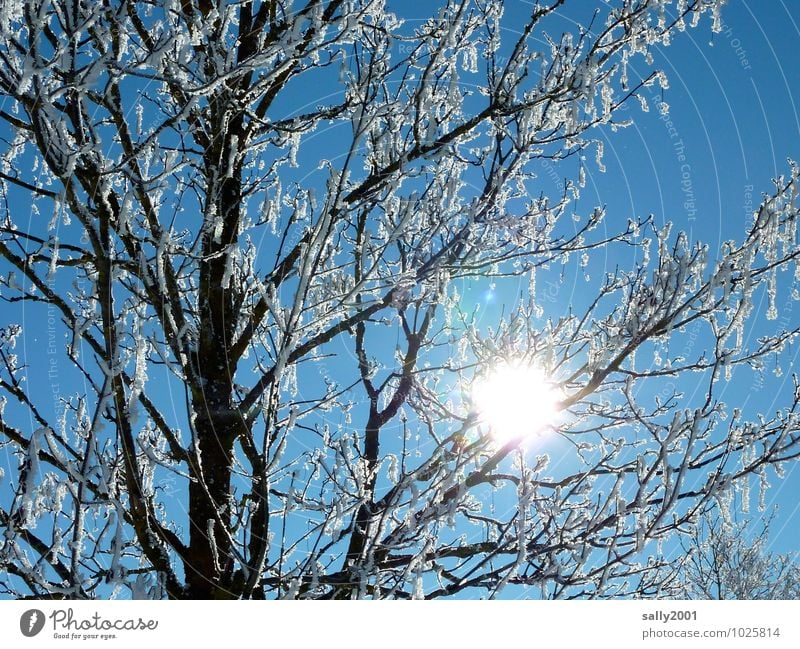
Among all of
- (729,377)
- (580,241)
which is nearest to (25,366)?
(580,241)

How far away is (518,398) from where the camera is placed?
3.14 metres

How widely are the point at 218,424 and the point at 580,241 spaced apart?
1880 millimetres

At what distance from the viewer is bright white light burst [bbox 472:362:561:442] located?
299 cm

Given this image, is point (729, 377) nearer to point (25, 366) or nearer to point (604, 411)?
point (604, 411)

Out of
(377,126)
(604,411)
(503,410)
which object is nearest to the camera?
(503,410)

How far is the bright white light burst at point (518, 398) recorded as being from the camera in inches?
118

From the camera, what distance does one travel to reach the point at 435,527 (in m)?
2.89

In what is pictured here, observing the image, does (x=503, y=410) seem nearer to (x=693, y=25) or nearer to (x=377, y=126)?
(x=377, y=126)

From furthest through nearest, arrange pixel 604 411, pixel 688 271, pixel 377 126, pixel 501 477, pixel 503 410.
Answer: pixel 604 411 → pixel 501 477 → pixel 377 126 → pixel 503 410 → pixel 688 271

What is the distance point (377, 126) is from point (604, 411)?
195 cm

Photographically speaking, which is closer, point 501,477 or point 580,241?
point 580,241

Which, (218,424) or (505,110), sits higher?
(505,110)

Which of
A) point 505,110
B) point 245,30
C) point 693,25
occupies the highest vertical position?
point 245,30

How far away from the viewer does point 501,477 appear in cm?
358
